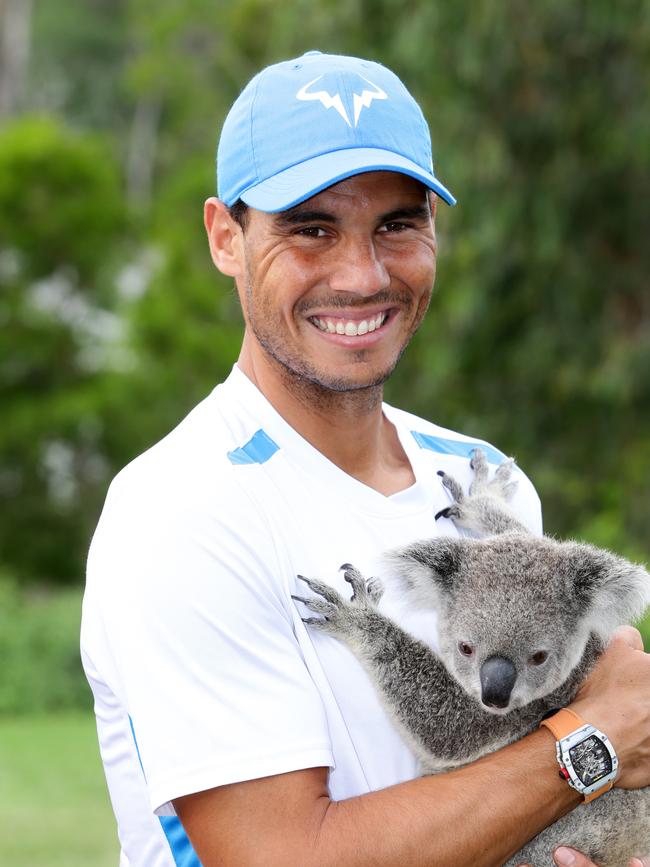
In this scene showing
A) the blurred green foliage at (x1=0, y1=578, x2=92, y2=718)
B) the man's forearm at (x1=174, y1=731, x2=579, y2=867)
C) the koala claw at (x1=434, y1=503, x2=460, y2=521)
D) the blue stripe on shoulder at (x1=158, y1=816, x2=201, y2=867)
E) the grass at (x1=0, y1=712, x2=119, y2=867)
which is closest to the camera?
the man's forearm at (x1=174, y1=731, x2=579, y2=867)

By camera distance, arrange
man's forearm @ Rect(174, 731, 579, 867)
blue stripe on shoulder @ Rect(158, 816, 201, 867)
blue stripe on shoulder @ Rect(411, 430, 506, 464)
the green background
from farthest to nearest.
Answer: the green background, blue stripe on shoulder @ Rect(411, 430, 506, 464), blue stripe on shoulder @ Rect(158, 816, 201, 867), man's forearm @ Rect(174, 731, 579, 867)

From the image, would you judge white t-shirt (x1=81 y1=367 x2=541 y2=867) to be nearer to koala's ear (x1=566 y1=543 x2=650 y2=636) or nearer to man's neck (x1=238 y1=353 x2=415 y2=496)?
man's neck (x1=238 y1=353 x2=415 y2=496)

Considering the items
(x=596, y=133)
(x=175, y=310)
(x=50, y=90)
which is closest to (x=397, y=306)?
(x=596, y=133)

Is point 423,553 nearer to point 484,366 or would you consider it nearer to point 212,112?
point 484,366

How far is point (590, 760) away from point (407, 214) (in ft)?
3.10

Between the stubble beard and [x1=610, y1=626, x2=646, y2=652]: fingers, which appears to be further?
[x1=610, y1=626, x2=646, y2=652]: fingers

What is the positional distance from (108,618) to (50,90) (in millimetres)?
34920

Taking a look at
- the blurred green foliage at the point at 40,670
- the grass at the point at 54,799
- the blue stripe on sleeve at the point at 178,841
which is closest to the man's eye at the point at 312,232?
the blue stripe on sleeve at the point at 178,841

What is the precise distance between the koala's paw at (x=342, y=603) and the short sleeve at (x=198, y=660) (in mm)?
124

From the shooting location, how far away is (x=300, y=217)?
6.57 feet

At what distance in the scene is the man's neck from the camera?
2170mm

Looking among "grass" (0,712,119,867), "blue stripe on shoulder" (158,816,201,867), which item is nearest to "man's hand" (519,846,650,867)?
"blue stripe on shoulder" (158,816,201,867)

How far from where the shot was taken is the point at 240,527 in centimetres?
182

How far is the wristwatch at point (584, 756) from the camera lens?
6.27 feet
